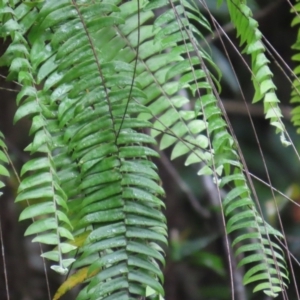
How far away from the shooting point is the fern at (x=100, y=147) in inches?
23.5

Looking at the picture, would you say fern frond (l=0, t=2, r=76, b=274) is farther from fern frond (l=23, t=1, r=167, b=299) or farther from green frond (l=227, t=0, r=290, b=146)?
green frond (l=227, t=0, r=290, b=146)

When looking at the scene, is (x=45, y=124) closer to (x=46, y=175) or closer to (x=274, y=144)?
(x=46, y=175)

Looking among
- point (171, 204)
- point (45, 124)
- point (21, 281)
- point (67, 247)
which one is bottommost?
point (67, 247)

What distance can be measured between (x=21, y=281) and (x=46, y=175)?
1350mm

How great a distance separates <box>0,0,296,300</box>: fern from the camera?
1.96 ft

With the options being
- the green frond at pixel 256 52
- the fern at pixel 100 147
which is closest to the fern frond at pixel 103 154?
the fern at pixel 100 147

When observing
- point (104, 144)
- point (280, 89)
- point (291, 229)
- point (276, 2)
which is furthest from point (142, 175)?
point (280, 89)

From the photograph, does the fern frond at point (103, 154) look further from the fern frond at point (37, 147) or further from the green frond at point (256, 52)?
the green frond at point (256, 52)

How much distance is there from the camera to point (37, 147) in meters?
0.62

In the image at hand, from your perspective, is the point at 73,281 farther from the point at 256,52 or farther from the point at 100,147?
the point at 256,52

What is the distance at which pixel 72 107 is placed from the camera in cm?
64

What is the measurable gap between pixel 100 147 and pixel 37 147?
0.20 ft

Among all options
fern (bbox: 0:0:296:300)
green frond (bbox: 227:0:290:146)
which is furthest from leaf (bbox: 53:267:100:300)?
green frond (bbox: 227:0:290:146)

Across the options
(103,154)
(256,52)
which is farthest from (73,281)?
(256,52)
